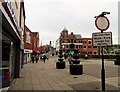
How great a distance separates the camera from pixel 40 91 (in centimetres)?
1091

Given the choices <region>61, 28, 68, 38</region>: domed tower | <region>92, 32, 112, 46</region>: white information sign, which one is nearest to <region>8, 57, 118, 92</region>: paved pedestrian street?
<region>92, 32, 112, 46</region>: white information sign

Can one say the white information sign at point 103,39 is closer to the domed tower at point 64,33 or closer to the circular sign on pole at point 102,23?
the circular sign on pole at point 102,23

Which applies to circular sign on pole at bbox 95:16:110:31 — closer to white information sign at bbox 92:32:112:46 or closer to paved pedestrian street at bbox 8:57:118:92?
white information sign at bbox 92:32:112:46

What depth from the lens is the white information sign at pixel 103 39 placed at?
9991mm

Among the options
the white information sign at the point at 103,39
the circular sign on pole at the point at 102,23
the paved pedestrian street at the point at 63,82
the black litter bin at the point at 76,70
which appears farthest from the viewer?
the black litter bin at the point at 76,70

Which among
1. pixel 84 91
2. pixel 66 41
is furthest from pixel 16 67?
pixel 66 41

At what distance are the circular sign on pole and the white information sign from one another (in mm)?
276

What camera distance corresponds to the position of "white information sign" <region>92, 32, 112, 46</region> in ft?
32.8

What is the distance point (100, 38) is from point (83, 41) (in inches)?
4082

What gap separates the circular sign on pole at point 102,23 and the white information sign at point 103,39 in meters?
0.28

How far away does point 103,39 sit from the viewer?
1009cm

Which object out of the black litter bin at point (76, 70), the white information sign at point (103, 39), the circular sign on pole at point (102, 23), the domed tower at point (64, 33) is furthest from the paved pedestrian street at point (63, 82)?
the domed tower at point (64, 33)

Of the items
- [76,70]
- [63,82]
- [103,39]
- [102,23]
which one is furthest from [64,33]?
[102,23]

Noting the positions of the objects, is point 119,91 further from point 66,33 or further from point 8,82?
point 66,33
